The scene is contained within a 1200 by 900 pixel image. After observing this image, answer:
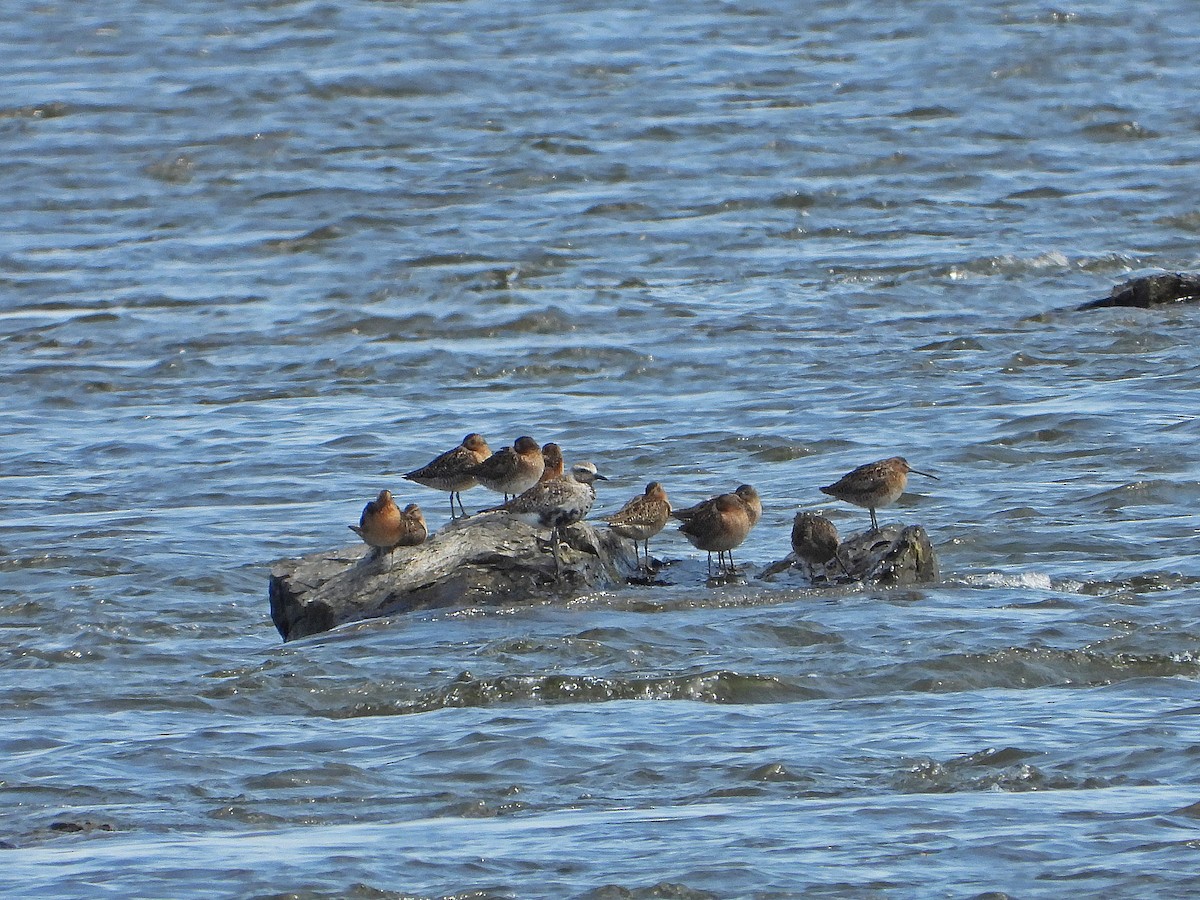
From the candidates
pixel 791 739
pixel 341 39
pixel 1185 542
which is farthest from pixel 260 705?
pixel 341 39

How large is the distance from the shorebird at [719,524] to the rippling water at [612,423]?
30cm

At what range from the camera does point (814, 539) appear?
37.9ft

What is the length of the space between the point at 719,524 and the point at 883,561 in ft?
2.79

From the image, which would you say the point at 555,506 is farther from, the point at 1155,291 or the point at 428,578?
the point at 1155,291

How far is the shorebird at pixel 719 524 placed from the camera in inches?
458

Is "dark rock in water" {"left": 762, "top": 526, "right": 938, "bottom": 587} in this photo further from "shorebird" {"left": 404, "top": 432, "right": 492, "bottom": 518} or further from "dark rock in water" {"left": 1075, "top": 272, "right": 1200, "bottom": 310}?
"dark rock in water" {"left": 1075, "top": 272, "right": 1200, "bottom": 310}

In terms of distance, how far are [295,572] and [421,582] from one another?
0.64m

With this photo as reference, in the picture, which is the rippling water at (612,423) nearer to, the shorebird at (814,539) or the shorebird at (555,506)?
the shorebird at (814,539)

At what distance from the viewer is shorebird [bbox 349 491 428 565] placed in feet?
36.1

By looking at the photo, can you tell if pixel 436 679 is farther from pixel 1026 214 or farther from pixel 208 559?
pixel 1026 214

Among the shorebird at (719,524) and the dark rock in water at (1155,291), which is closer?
the shorebird at (719,524)

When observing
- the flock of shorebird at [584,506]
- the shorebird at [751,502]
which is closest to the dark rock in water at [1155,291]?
the flock of shorebird at [584,506]

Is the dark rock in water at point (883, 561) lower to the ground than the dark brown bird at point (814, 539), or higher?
lower

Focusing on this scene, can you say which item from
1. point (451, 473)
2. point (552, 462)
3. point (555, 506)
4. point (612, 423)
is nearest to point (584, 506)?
point (555, 506)
